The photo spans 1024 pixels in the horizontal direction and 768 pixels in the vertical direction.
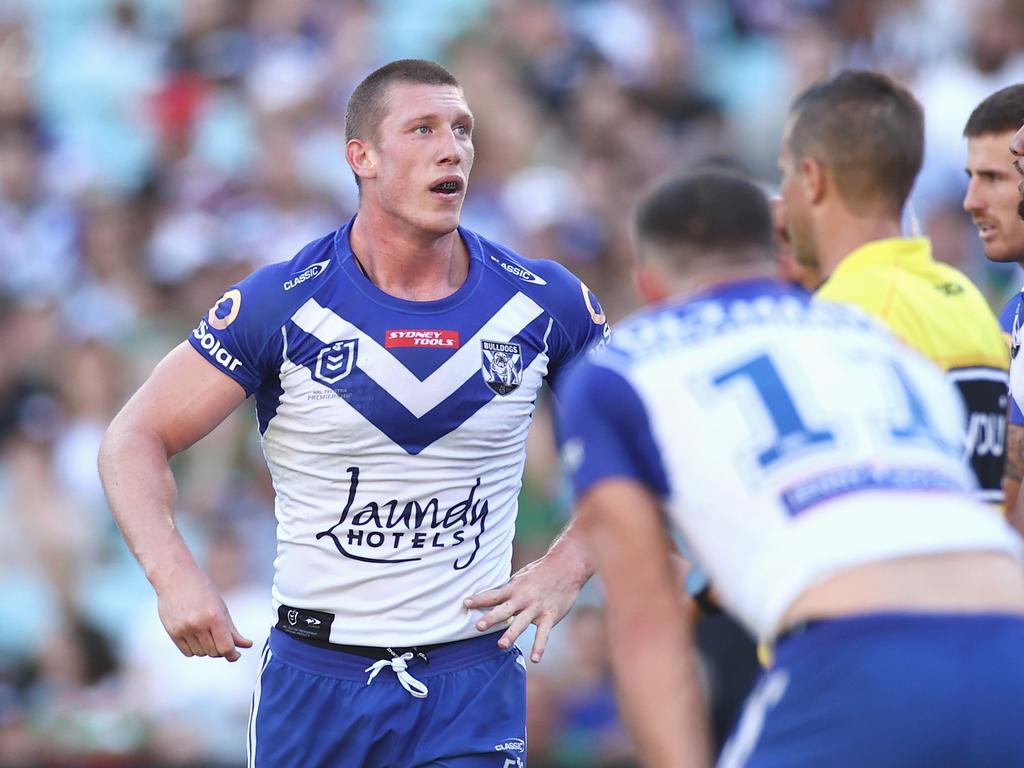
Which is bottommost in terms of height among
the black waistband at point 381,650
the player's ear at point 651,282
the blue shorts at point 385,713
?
the blue shorts at point 385,713

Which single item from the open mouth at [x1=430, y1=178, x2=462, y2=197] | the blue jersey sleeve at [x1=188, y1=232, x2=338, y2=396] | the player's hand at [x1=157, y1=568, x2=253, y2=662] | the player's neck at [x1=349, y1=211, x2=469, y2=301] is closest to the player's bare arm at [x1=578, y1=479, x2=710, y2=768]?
the player's hand at [x1=157, y1=568, x2=253, y2=662]

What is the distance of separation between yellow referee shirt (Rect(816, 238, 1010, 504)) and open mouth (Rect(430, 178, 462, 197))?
169cm

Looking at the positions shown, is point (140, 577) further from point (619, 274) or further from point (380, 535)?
point (380, 535)

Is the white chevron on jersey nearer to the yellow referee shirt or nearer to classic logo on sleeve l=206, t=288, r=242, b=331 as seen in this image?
classic logo on sleeve l=206, t=288, r=242, b=331

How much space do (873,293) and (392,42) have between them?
33.8 ft

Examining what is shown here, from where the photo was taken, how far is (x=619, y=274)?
1178 cm

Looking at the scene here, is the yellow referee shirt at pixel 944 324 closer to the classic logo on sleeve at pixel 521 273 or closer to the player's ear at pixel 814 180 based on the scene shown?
the player's ear at pixel 814 180

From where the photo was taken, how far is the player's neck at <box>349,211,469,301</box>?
608 cm

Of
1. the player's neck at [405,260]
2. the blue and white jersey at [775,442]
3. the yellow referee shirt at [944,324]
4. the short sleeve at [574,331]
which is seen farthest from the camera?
the short sleeve at [574,331]

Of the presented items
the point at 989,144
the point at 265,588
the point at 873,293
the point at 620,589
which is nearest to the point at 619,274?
the point at 265,588

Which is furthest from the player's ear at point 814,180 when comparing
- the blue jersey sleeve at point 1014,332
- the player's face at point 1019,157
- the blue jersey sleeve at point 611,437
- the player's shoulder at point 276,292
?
the player's shoulder at point 276,292

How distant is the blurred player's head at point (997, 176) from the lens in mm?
6152

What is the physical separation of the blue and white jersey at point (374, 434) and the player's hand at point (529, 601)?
11cm

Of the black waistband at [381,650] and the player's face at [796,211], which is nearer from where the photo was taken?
the player's face at [796,211]
